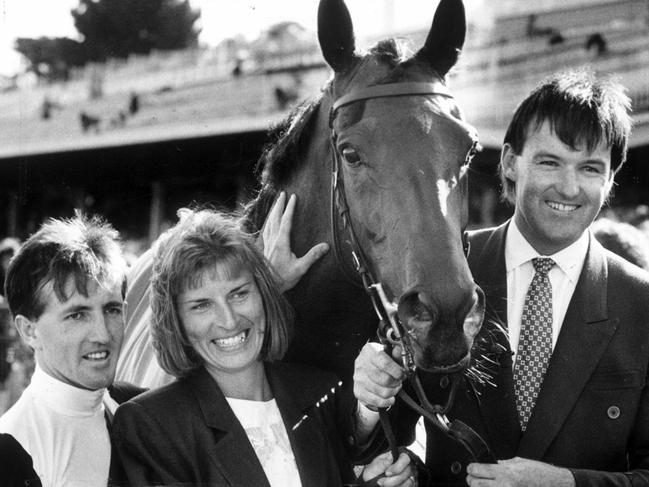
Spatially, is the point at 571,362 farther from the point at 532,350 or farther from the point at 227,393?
Result: the point at 227,393

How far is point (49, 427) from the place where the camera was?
2152 mm

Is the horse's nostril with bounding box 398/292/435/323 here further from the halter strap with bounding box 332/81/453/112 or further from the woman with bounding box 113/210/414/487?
the halter strap with bounding box 332/81/453/112

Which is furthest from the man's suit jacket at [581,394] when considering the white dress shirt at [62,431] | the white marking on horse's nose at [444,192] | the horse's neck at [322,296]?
the white dress shirt at [62,431]

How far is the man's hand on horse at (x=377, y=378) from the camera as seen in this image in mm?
1961

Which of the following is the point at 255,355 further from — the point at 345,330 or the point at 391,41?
the point at 391,41

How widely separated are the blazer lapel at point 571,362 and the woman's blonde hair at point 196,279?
88 cm

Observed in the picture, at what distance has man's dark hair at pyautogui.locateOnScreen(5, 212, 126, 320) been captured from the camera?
2.32 metres

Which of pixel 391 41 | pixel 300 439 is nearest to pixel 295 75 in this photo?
pixel 391 41

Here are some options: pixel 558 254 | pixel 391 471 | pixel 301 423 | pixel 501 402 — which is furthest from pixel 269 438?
pixel 558 254

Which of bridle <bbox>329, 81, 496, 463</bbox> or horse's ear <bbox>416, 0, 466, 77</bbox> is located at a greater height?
horse's ear <bbox>416, 0, 466, 77</bbox>

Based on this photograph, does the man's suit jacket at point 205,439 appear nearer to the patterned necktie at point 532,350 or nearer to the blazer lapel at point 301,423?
the blazer lapel at point 301,423

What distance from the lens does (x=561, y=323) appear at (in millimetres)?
2443

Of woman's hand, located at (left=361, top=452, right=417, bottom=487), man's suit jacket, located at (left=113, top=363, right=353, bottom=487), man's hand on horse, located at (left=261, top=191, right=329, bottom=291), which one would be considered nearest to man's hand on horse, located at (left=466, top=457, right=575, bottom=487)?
woman's hand, located at (left=361, top=452, right=417, bottom=487)

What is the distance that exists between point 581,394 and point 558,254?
0.50m
